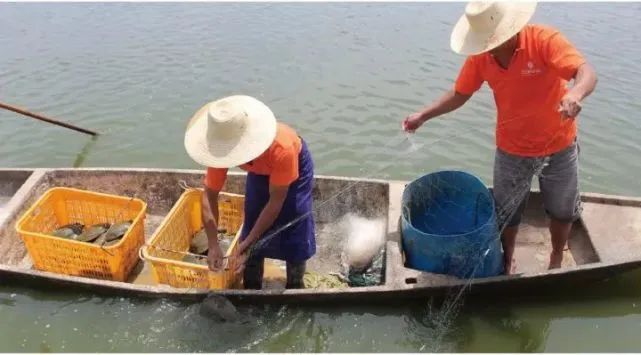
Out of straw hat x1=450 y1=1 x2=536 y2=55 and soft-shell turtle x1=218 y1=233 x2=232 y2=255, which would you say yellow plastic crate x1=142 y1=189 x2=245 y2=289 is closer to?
soft-shell turtle x1=218 y1=233 x2=232 y2=255

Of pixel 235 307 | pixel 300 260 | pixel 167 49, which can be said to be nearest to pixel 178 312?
pixel 235 307

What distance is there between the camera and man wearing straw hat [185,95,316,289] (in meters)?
3.16

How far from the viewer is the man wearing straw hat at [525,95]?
3.20 metres

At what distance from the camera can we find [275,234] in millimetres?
3775

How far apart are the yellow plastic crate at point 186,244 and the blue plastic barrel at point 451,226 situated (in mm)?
1405

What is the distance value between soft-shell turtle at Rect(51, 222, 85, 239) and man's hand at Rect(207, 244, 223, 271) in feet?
5.27

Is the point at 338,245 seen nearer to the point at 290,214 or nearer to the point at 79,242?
the point at 290,214

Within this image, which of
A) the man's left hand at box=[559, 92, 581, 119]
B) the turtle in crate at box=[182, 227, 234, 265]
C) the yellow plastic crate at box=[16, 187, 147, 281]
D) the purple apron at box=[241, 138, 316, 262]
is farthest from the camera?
the turtle in crate at box=[182, 227, 234, 265]

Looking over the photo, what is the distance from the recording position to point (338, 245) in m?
5.09

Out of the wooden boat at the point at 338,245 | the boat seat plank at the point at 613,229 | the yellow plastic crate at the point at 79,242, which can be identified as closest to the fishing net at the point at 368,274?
the wooden boat at the point at 338,245

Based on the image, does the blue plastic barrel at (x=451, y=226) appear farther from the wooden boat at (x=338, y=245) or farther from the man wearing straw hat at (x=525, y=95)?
the man wearing straw hat at (x=525, y=95)

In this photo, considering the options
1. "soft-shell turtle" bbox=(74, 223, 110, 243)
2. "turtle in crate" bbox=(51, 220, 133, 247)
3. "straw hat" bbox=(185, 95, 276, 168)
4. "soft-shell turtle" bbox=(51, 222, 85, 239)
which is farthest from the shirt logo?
"soft-shell turtle" bbox=(51, 222, 85, 239)

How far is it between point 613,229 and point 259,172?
2.98 meters

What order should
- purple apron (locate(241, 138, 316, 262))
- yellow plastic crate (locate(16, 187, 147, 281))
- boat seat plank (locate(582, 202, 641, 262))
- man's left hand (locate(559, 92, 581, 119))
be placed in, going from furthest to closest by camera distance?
yellow plastic crate (locate(16, 187, 147, 281)), boat seat plank (locate(582, 202, 641, 262)), purple apron (locate(241, 138, 316, 262)), man's left hand (locate(559, 92, 581, 119))
